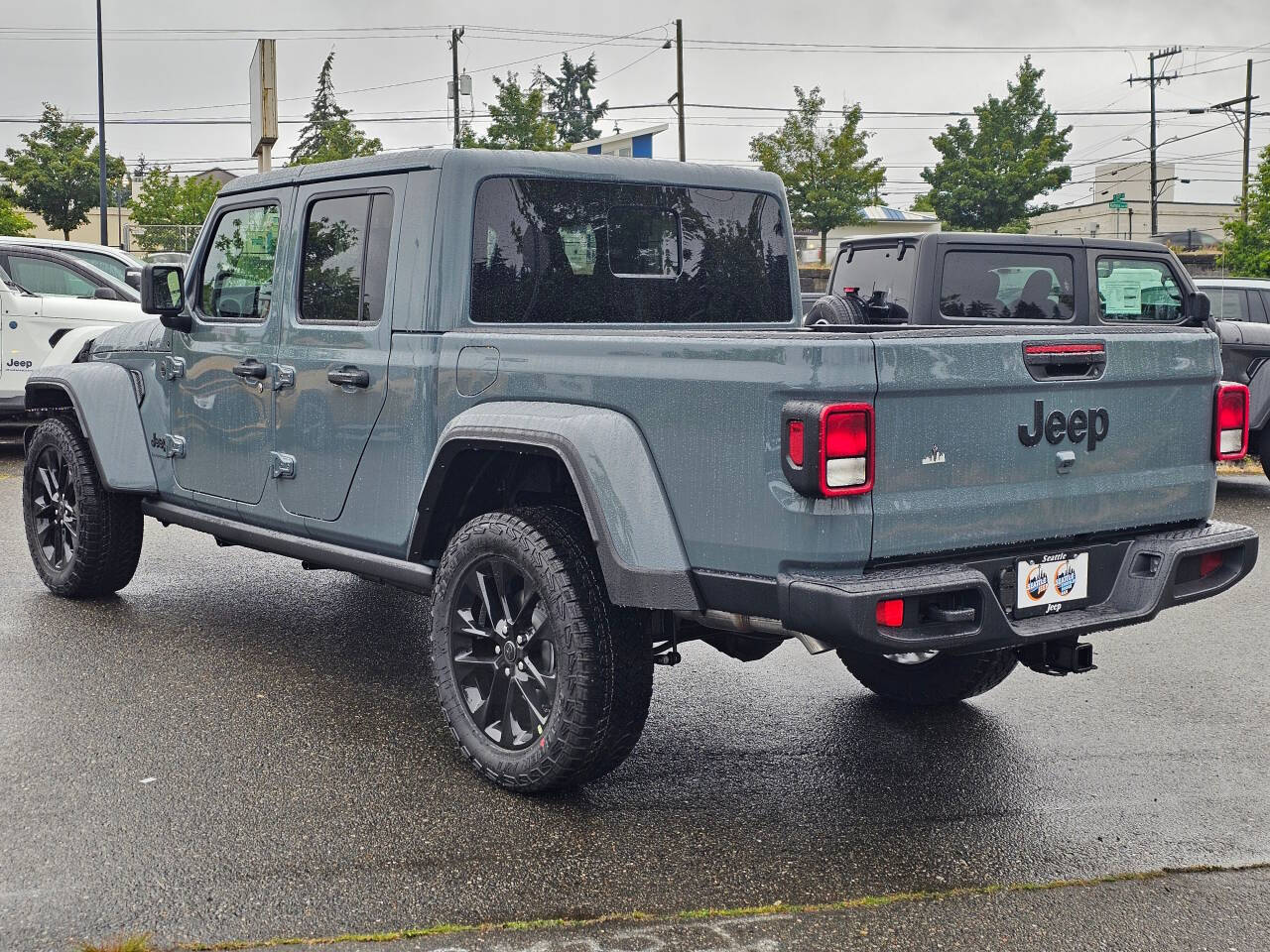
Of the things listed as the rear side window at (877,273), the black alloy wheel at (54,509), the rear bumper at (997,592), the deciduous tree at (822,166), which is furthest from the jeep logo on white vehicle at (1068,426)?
the deciduous tree at (822,166)

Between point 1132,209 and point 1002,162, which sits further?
point 1132,209

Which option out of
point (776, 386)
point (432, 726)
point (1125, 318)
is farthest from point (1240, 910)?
point (1125, 318)

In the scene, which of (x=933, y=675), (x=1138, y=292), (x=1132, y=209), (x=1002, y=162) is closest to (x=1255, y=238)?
(x=1002, y=162)

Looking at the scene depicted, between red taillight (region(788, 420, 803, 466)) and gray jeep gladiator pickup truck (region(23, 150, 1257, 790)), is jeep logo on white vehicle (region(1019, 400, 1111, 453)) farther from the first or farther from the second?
red taillight (region(788, 420, 803, 466))

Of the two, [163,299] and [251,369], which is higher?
[163,299]

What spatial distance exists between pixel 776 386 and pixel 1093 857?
1584 mm

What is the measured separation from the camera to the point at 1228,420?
4.43 metres

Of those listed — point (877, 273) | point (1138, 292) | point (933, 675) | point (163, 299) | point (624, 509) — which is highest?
point (877, 273)

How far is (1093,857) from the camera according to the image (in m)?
3.84

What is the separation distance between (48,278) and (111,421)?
7.90 meters

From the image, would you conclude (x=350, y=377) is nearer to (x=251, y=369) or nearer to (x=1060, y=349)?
(x=251, y=369)

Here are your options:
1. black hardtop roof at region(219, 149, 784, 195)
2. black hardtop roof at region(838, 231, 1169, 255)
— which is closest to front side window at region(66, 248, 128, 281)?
black hardtop roof at region(838, 231, 1169, 255)

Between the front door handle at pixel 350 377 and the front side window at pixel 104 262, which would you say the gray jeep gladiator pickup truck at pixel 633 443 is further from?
the front side window at pixel 104 262

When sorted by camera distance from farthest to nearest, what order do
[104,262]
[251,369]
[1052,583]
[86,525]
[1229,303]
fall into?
[104,262] < [1229,303] < [86,525] < [251,369] < [1052,583]
